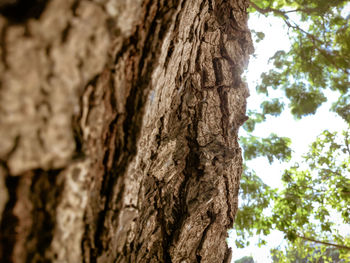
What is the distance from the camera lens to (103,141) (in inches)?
33.8

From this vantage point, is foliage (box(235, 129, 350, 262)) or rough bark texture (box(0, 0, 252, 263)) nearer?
rough bark texture (box(0, 0, 252, 263))

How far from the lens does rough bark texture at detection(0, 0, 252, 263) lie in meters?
0.59

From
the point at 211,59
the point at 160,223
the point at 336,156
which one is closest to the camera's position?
the point at 160,223

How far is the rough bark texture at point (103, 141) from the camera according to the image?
0.59 m

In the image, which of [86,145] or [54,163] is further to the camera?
[86,145]

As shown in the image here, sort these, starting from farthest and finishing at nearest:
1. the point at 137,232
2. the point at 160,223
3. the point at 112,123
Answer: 1. the point at 160,223
2. the point at 137,232
3. the point at 112,123

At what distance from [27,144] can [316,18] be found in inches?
276

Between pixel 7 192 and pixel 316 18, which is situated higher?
pixel 316 18

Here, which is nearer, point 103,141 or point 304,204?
point 103,141

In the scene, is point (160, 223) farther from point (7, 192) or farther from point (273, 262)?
point (273, 262)

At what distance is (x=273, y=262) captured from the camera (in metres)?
6.60

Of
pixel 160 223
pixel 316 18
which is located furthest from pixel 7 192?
pixel 316 18

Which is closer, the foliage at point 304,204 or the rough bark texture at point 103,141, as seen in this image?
the rough bark texture at point 103,141

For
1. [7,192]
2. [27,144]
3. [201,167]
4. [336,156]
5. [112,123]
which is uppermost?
[336,156]
